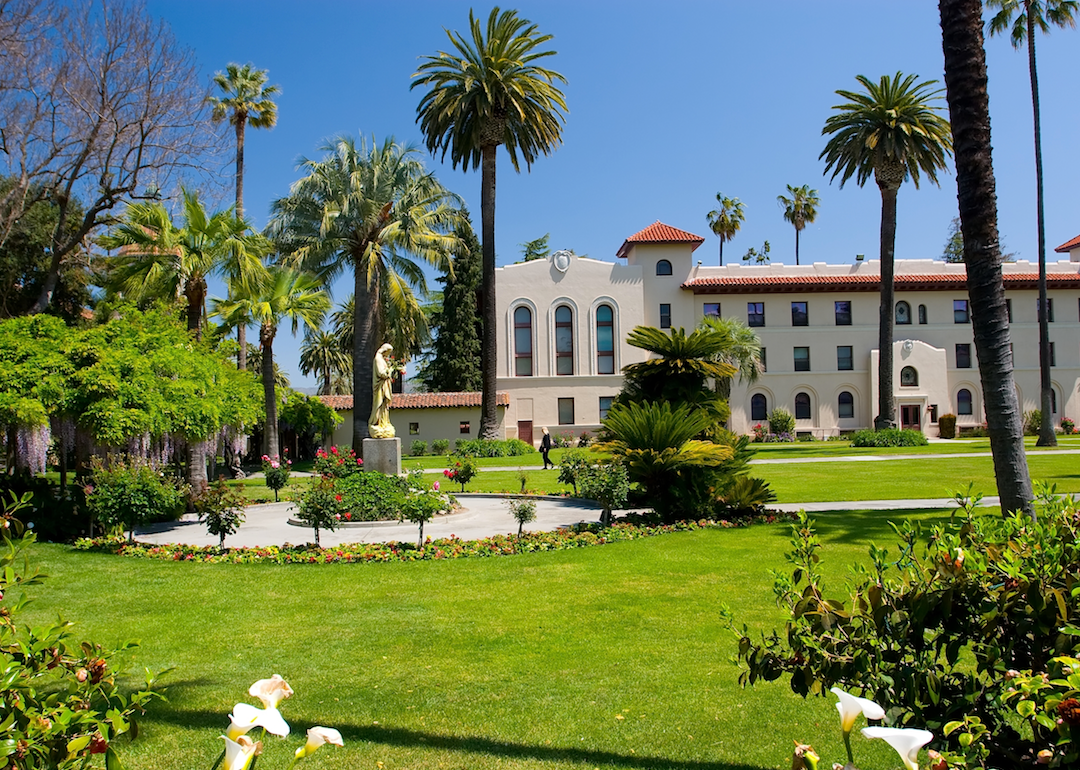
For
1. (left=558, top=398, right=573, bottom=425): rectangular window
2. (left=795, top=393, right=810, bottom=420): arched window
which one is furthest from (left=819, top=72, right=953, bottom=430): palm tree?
(left=558, top=398, right=573, bottom=425): rectangular window

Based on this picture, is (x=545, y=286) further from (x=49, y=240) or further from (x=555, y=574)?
(x=555, y=574)

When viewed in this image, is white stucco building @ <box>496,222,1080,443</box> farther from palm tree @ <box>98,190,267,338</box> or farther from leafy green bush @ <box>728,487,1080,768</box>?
leafy green bush @ <box>728,487,1080,768</box>

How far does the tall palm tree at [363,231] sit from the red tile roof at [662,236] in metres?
21.4

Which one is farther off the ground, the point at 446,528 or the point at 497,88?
the point at 497,88

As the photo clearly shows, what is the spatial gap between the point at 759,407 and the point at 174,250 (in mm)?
39020

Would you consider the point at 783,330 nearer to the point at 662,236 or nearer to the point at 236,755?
the point at 662,236

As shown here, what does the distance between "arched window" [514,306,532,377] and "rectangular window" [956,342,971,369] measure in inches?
1137

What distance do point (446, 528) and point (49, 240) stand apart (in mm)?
24920

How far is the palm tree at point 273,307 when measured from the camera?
2711cm

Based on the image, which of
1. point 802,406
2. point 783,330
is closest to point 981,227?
point 783,330

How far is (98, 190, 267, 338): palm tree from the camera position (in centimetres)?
1923

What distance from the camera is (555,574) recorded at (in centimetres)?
1013

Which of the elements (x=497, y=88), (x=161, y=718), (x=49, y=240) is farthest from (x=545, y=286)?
(x=161, y=718)

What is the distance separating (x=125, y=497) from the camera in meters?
12.7
